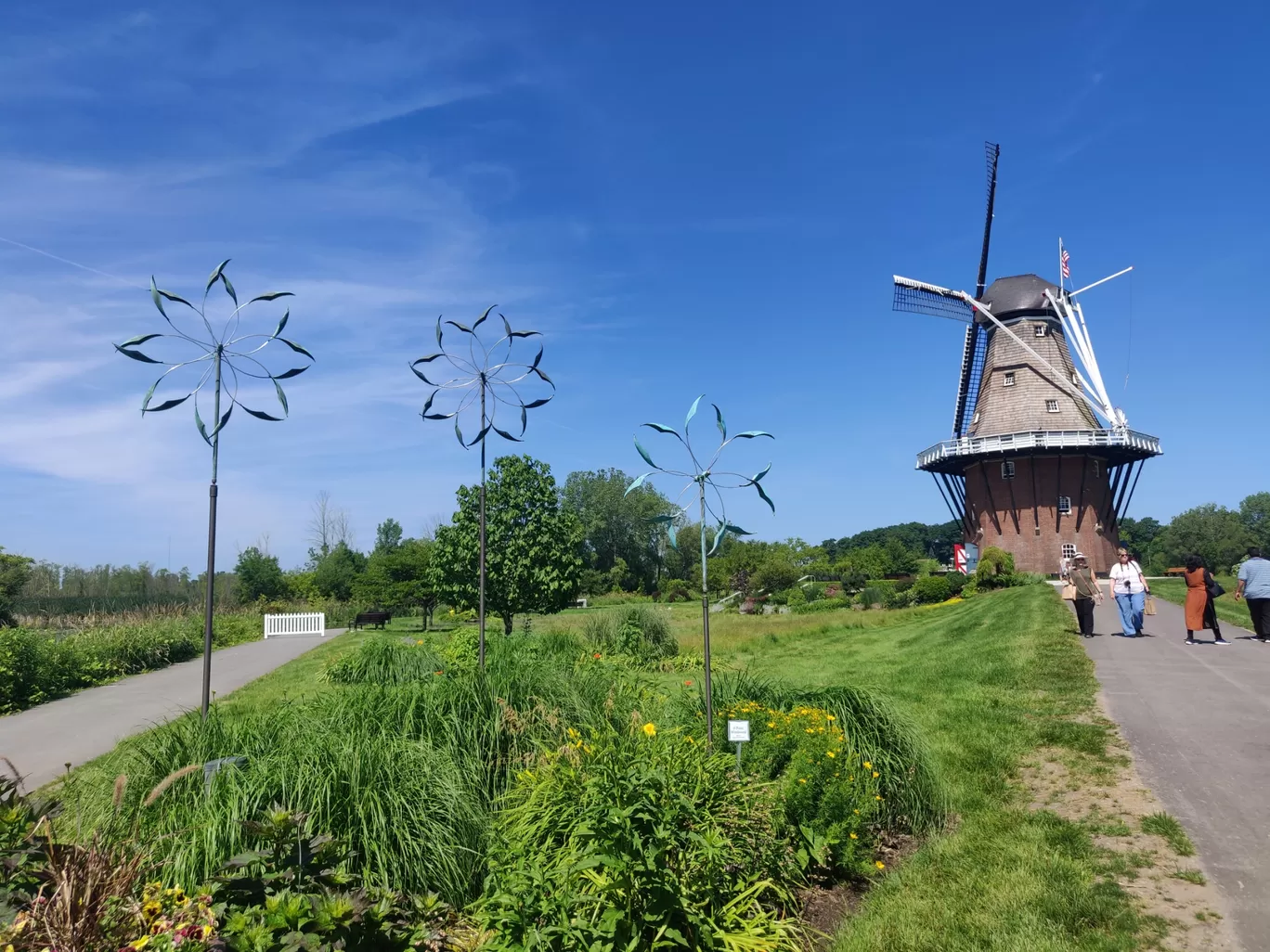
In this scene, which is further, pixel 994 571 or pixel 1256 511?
pixel 1256 511

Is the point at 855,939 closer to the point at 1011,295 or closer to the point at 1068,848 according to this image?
the point at 1068,848

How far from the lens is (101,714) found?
10492 millimetres

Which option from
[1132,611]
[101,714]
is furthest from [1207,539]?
[101,714]

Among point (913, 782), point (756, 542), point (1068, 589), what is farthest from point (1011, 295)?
point (913, 782)

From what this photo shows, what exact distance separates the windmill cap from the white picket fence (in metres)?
30.0

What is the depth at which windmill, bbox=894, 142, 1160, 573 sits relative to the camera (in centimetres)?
3212

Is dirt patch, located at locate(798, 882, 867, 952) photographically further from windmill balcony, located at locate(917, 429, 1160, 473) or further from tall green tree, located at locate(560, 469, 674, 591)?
tall green tree, located at locate(560, 469, 674, 591)

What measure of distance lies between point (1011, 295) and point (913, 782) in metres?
34.0

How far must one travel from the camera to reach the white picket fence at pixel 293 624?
26594 millimetres

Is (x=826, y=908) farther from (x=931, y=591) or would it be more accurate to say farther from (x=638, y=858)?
(x=931, y=591)

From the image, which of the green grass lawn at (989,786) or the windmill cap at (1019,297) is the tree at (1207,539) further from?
the green grass lawn at (989,786)

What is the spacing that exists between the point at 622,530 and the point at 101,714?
175ft

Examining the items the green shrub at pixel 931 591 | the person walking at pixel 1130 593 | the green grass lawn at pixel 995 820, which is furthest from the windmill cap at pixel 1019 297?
the person walking at pixel 1130 593

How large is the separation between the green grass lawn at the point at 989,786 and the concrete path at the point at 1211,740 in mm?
404
